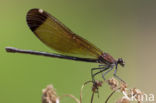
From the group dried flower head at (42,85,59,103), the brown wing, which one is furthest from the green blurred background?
dried flower head at (42,85,59,103)

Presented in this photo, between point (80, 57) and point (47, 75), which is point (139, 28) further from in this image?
point (80, 57)

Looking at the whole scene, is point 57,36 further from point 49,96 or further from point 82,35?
point 82,35

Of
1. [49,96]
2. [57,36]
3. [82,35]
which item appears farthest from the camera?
[82,35]

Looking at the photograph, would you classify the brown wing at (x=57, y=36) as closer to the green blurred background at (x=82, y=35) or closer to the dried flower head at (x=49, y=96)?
the dried flower head at (x=49, y=96)

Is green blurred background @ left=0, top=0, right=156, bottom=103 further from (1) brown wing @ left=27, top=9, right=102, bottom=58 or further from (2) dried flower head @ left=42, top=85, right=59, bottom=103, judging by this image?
(2) dried flower head @ left=42, top=85, right=59, bottom=103

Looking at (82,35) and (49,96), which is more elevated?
(82,35)

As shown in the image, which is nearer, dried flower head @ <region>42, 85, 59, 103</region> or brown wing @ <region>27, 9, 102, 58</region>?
dried flower head @ <region>42, 85, 59, 103</region>

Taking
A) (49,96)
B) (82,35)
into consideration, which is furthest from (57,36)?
(82,35)
